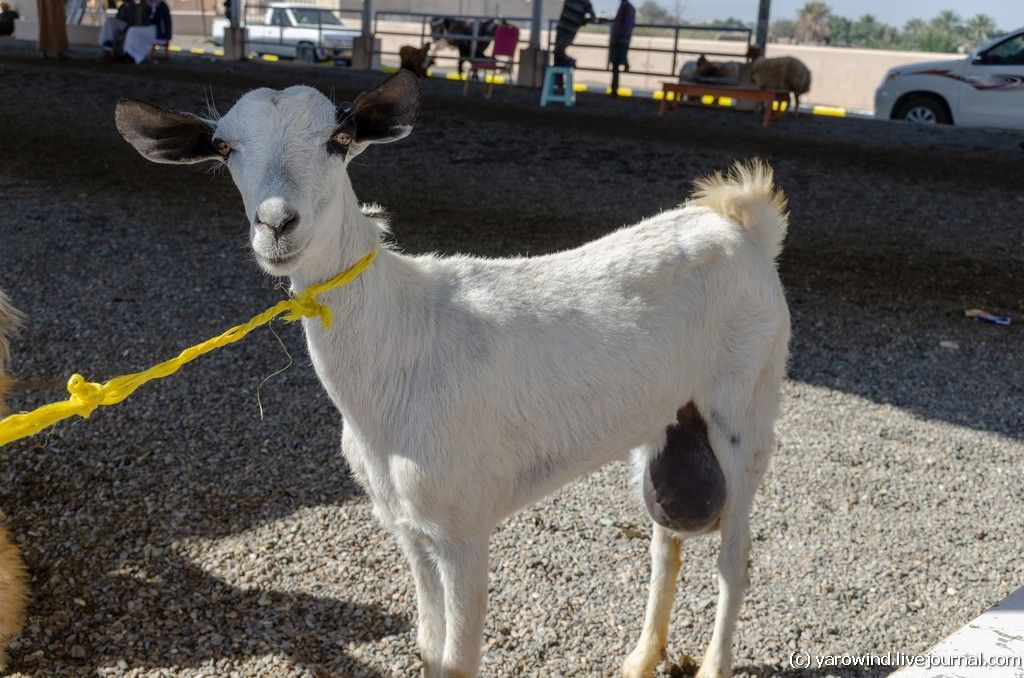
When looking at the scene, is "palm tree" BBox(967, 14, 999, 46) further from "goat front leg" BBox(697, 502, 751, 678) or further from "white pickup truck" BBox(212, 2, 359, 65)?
"goat front leg" BBox(697, 502, 751, 678)

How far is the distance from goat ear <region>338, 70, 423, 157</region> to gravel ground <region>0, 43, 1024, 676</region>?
1902 millimetres

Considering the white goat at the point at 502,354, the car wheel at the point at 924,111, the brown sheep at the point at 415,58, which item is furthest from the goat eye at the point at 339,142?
the brown sheep at the point at 415,58

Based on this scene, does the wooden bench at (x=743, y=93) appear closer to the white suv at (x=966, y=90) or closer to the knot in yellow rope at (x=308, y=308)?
the white suv at (x=966, y=90)

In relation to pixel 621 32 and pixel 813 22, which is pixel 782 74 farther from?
pixel 813 22

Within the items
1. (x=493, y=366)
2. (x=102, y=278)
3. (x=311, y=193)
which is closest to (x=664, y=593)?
(x=493, y=366)

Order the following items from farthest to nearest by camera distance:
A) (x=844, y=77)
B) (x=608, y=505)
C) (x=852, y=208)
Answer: (x=844, y=77)
(x=852, y=208)
(x=608, y=505)

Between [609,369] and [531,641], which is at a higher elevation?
[609,369]

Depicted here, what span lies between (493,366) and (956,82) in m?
18.3

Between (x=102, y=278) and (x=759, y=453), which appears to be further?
(x=102, y=278)

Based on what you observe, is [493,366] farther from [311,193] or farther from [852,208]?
[852,208]

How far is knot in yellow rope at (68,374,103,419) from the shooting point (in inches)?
97.0

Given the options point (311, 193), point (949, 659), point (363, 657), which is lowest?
point (363, 657)

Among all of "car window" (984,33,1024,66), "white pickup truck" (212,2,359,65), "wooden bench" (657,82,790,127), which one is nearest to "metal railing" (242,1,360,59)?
"white pickup truck" (212,2,359,65)

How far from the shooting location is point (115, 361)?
5.97 m
